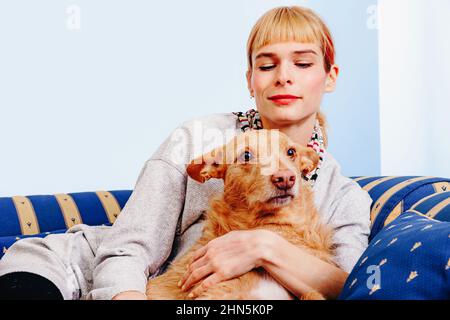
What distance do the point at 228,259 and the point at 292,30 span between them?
1.55ft

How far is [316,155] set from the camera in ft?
3.70

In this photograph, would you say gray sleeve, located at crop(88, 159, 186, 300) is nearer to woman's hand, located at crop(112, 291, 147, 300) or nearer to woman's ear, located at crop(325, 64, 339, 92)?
woman's hand, located at crop(112, 291, 147, 300)

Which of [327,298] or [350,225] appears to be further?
[350,225]

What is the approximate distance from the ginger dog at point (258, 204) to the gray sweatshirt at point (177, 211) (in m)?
0.05

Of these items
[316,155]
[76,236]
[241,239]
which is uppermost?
[316,155]

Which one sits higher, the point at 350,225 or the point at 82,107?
the point at 82,107

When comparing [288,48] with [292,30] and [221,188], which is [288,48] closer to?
[292,30]

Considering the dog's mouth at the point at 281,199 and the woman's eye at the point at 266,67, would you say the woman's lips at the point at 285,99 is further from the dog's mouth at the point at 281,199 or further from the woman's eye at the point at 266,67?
the dog's mouth at the point at 281,199

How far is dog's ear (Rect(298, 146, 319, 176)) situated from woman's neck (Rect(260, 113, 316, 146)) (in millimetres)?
48

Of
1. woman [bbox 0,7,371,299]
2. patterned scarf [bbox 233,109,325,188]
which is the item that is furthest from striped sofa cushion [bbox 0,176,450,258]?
patterned scarf [bbox 233,109,325,188]

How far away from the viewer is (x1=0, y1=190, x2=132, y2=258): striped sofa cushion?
6.35 feet

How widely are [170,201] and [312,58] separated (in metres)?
0.41

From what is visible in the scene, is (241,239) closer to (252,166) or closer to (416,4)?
(252,166)
